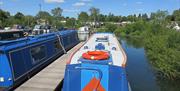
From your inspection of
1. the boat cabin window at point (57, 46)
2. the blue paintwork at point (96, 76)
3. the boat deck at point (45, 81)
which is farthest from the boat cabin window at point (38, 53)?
the blue paintwork at point (96, 76)

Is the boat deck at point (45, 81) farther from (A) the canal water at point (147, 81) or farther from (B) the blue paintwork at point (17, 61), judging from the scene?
(A) the canal water at point (147, 81)

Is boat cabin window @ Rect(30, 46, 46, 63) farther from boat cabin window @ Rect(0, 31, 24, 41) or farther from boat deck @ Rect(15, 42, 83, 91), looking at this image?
boat cabin window @ Rect(0, 31, 24, 41)

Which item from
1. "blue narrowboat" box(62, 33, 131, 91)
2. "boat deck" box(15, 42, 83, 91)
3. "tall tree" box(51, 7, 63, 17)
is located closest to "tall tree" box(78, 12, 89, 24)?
"tall tree" box(51, 7, 63, 17)

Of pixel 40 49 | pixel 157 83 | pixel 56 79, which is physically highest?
pixel 40 49

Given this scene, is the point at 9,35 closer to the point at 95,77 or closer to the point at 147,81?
the point at 147,81

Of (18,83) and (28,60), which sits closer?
(18,83)

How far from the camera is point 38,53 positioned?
13.9m

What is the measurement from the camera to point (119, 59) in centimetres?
925

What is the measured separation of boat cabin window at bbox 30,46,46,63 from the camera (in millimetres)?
12825

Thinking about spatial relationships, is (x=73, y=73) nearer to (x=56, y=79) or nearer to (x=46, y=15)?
(x=56, y=79)

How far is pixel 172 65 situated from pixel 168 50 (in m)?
2.29

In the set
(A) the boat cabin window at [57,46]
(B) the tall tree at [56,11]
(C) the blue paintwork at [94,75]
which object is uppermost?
(B) the tall tree at [56,11]

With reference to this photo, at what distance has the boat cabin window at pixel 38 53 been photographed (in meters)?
12.8

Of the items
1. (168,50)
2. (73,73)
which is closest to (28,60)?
(73,73)
